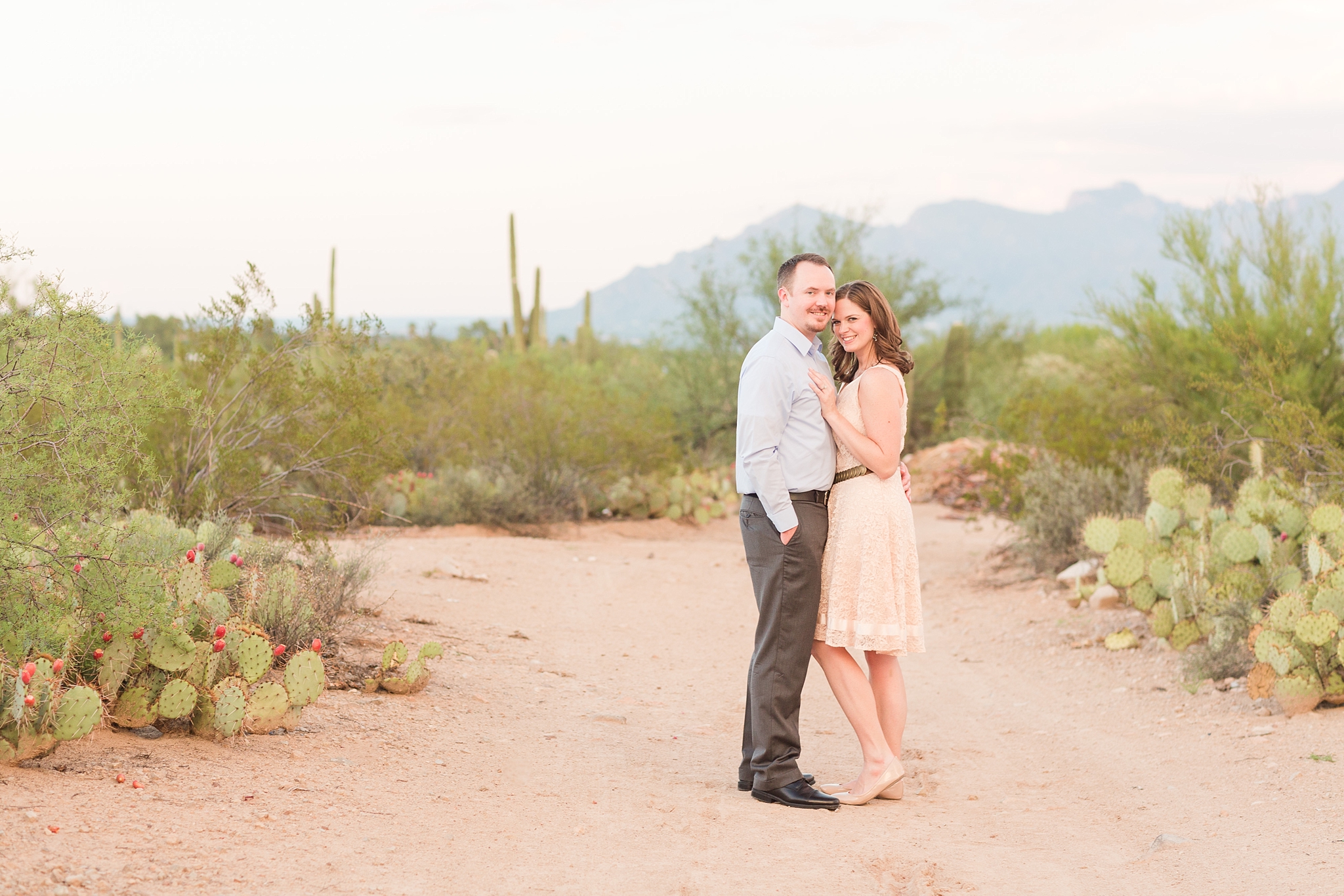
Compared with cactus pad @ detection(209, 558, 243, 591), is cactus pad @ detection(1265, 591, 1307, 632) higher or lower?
lower

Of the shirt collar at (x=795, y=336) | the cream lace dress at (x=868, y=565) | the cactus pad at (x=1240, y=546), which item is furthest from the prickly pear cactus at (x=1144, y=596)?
the shirt collar at (x=795, y=336)

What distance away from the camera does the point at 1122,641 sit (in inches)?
324

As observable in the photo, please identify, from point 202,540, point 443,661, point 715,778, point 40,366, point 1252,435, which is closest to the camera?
point 40,366

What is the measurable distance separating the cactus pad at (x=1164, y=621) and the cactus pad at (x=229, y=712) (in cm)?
601

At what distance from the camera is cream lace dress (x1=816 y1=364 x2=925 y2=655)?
15.9 ft

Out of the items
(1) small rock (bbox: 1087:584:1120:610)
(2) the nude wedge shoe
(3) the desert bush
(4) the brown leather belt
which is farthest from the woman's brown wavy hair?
(3) the desert bush

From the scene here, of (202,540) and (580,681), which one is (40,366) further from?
(580,681)

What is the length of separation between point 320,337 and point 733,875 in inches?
232

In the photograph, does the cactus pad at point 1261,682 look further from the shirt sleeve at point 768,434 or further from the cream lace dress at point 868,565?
the shirt sleeve at point 768,434

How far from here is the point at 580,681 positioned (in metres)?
7.21

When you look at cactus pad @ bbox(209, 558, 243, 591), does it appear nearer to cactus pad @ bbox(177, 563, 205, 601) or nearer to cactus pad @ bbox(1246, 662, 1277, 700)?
cactus pad @ bbox(177, 563, 205, 601)

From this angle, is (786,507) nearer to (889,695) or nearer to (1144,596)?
(889,695)

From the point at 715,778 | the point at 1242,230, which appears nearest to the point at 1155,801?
the point at 715,778

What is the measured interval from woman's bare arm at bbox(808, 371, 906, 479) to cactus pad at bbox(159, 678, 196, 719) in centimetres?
288
